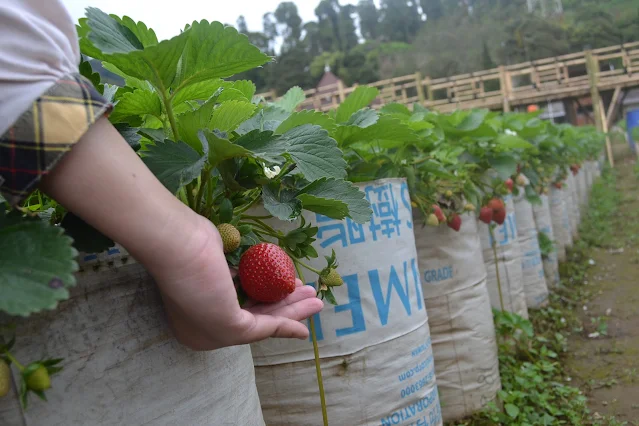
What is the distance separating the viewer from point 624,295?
4.16 m

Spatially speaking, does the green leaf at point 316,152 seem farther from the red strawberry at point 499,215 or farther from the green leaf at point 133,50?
the red strawberry at point 499,215

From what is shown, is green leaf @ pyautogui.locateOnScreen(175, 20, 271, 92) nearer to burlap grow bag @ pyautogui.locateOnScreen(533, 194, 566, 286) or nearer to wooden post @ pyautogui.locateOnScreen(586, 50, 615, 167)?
burlap grow bag @ pyautogui.locateOnScreen(533, 194, 566, 286)

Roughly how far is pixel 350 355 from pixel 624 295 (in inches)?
131

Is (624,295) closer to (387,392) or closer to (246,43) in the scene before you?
(387,392)

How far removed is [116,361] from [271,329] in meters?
0.20

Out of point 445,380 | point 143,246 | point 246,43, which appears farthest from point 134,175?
point 445,380

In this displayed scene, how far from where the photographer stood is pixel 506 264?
3.04m

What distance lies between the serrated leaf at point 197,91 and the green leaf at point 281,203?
0.57 feet

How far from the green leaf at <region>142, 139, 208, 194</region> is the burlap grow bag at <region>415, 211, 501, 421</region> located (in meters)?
→ 1.41

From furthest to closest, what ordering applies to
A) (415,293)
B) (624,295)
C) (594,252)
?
(594,252) → (624,295) → (415,293)

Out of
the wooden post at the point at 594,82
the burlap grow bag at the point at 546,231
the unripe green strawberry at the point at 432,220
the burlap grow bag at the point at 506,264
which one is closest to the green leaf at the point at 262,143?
the unripe green strawberry at the point at 432,220

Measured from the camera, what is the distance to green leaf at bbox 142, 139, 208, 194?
828mm

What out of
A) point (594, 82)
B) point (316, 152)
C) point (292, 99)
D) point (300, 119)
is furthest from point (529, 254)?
point (594, 82)

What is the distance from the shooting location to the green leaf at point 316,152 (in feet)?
3.11
